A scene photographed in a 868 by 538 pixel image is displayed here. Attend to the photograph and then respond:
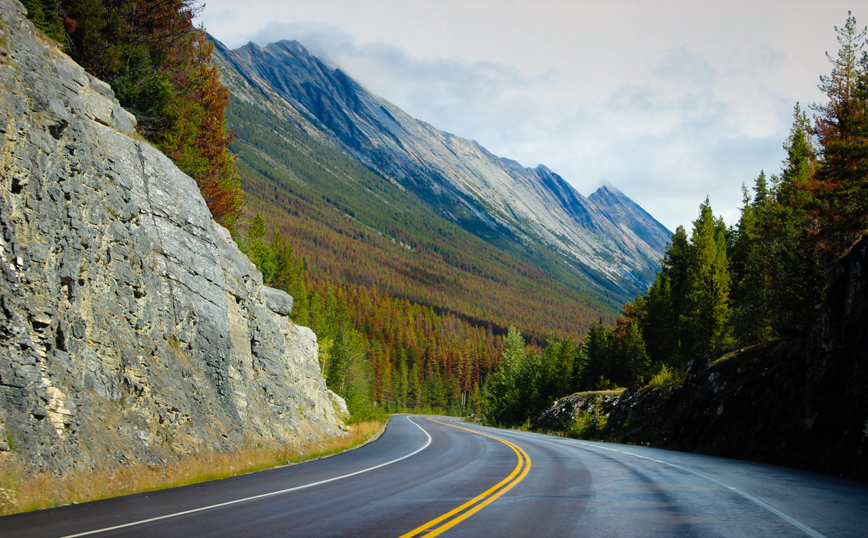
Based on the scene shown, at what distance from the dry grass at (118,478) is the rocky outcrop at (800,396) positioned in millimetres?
15692

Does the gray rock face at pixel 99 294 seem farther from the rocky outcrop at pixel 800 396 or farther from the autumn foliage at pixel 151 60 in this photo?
the rocky outcrop at pixel 800 396

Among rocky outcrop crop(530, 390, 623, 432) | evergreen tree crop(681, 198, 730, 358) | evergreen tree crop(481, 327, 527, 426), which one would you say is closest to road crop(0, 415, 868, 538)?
rocky outcrop crop(530, 390, 623, 432)

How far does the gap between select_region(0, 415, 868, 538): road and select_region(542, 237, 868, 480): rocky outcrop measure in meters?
2.23

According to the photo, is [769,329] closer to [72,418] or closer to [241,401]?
[241,401]

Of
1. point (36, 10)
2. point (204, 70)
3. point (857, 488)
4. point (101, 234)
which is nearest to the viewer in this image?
point (857, 488)

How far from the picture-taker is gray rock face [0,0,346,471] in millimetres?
11016

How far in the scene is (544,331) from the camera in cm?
17712

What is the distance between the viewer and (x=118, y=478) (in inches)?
440

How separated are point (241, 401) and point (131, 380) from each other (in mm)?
6139

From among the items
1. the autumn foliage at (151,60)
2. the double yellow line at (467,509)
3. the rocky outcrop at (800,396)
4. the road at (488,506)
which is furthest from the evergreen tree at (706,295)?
the autumn foliage at (151,60)

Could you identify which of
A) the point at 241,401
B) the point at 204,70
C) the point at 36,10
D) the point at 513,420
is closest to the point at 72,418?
the point at 241,401

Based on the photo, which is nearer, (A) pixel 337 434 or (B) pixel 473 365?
(A) pixel 337 434

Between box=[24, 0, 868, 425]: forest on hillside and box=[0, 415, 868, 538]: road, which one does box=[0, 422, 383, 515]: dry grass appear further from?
box=[24, 0, 868, 425]: forest on hillside

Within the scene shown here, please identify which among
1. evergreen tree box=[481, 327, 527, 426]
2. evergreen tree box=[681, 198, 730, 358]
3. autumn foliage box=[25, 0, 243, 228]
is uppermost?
autumn foliage box=[25, 0, 243, 228]
